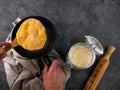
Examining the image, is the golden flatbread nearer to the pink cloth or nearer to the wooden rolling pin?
the pink cloth

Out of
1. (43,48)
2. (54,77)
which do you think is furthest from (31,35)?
(54,77)

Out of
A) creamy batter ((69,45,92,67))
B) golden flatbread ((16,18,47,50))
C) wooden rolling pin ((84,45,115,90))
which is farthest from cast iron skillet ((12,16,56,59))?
wooden rolling pin ((84,45,115,90))

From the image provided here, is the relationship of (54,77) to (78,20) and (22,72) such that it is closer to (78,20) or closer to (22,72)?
(22,72)

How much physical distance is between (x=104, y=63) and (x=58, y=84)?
0.85ft

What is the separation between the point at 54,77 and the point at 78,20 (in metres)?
0.35

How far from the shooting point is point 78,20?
1.17 metres

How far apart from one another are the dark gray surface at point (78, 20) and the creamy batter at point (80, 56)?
0.07m

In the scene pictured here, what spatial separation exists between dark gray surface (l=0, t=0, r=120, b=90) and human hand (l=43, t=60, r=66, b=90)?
6.6 inches

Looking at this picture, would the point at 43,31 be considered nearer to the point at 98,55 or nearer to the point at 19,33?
the point at 19,33

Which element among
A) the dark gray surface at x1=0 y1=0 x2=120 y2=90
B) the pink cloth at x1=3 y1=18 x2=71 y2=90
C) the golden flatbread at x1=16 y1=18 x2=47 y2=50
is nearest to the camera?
the golden flatbread at x1=16 y1=18 x2=47 y2=50

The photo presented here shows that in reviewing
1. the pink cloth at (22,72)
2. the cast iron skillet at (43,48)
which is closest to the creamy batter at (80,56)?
the pink cloth at (22,72)

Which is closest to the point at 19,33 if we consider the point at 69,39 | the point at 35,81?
the point at 35,81

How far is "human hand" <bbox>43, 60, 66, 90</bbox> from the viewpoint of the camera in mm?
914

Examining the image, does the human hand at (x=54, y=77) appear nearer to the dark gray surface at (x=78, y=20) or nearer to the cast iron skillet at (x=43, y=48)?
the cast iron skillet at (x=43, y=48)
